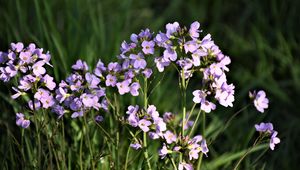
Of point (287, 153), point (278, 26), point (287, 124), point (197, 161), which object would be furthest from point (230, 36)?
point (197, 161)

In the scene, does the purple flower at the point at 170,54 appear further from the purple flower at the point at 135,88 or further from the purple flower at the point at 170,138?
the purple flower at the point at 170,138

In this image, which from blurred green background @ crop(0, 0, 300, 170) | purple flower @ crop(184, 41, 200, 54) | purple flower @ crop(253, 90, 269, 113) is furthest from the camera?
blurred green background @ crop(0, 0, 300, 170)

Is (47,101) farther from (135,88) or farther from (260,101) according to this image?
(260,101)

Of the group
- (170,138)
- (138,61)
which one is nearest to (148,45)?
(138,61)

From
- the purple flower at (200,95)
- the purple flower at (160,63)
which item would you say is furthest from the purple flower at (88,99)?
the purple flower at (200,95)

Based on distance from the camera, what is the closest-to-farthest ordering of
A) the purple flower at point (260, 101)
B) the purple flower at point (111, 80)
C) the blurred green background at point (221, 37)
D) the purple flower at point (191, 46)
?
the purple flower at point (191, 46), the purple flower at point (111, 80), the purple flower at point (260, 101), the blurred green background at point (221, 37)

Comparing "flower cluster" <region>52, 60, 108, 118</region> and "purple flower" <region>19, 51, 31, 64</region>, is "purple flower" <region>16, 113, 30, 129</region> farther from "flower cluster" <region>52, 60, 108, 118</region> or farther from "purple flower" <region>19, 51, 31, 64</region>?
"purple flower" <region>19, 51, 31, 64</region>

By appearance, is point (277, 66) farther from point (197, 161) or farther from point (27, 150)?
point (27, 150)

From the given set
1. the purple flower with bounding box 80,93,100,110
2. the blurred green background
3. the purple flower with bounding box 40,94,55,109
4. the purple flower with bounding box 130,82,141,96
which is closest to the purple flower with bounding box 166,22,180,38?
the purple flower with bounding box 130,82,141,96
